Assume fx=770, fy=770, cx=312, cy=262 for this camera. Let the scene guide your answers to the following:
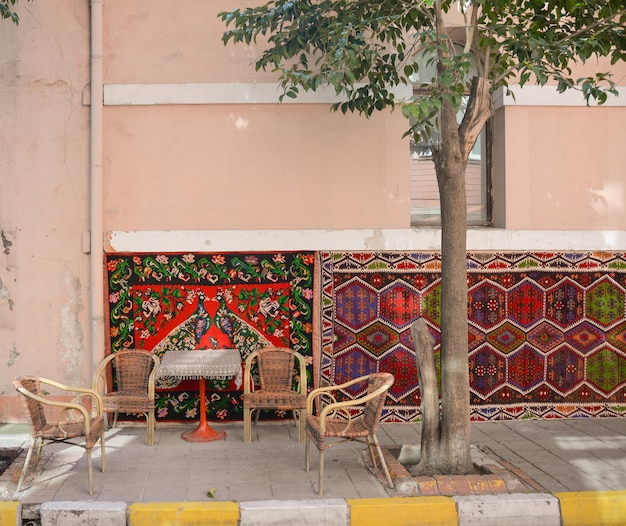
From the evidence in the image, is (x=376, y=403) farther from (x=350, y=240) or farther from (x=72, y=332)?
(x=72, y=332)

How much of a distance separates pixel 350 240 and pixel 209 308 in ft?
5.34

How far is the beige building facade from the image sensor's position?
25.7 ft

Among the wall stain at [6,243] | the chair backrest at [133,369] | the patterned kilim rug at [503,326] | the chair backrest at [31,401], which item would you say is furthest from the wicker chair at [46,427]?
the patterned kilim rug at [503,326]

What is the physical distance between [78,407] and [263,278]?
258 centimetres

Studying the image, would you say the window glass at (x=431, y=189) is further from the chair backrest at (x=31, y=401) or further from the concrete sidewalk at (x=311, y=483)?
the chair backrest at (x=31, y=401)

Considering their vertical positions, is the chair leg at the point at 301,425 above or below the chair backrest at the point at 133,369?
below

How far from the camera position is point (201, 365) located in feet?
23.2

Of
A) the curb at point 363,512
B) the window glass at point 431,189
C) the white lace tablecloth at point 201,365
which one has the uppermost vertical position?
the window glass at point 431,189

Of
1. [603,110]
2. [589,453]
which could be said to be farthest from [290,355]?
[603,110]

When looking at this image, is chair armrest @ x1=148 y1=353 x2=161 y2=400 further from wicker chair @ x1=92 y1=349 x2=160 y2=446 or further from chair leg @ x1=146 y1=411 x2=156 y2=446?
chair leg @ x1=146 y1=411 x2=156 y2=446

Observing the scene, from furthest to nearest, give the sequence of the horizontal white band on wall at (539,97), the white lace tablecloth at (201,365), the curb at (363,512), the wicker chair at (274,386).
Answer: the horizontal white band on wall at (539,97) < the wicker chair at (274,386) < the white lace tablecloth at (201,365) < the curb at (363,512)

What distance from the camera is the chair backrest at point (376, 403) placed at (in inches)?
239

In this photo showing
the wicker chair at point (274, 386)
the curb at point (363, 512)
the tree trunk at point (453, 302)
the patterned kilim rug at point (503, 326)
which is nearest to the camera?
the curb at point (363, 512)

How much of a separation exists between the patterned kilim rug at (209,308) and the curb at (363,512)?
2401mm
